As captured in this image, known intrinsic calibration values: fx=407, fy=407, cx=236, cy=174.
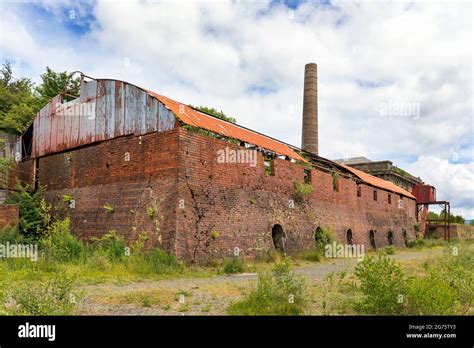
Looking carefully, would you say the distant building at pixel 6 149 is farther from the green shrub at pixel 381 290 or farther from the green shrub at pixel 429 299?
the green shrub at pixel 429 299

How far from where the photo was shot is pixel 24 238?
1461 centimetres

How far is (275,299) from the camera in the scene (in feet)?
21.4

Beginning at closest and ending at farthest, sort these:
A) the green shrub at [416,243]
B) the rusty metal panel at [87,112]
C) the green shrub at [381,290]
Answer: the green shrub at [381,290] → the rusty metal panel at [87,112] → the green shrub at [416,243]

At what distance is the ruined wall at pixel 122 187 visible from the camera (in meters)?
12.6

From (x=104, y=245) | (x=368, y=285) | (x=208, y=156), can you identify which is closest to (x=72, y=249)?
(x=104, y=245)

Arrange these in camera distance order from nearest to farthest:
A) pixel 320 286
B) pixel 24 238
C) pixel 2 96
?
pixel 320 286 < pixel 24 238 < pixel 2 96

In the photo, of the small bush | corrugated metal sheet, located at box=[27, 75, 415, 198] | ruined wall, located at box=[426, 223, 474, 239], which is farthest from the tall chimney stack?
the small bush

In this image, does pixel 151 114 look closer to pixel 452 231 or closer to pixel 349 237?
pixel 349 237

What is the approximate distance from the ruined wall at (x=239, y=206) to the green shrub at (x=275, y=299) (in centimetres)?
541

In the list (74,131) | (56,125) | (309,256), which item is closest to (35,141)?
(56,125)

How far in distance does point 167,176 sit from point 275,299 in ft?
23.2

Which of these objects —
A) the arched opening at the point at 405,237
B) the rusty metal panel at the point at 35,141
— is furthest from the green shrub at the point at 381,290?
the arched opening at the point at 405,237
